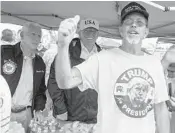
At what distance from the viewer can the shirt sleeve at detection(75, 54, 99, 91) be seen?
137cm

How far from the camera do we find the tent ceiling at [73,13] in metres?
2.32

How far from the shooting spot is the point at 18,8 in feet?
8.37

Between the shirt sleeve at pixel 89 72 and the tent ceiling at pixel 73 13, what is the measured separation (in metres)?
0.90

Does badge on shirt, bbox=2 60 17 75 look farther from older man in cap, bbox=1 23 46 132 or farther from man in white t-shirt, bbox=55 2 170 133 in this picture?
man in white t-shirt, bbox=55 2 170 133

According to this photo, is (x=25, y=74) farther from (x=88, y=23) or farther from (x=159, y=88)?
(x=159, y=88)

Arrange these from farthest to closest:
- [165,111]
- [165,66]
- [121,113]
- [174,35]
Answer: [174,35]
[165,66]
[165,111]
[121,113]

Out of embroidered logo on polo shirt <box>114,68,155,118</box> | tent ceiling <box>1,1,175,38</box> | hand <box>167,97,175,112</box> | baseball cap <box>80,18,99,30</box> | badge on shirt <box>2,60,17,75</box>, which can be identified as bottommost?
hand <box>167,97,175,112</box>

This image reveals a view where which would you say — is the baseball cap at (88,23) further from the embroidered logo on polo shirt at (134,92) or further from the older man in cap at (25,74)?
the embroidered logo on polo shirt at (134,92)

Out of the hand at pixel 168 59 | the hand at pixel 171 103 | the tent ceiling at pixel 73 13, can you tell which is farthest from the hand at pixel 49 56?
the hand at pixel 168 59

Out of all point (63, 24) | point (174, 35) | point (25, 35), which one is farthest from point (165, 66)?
point (174, 35)

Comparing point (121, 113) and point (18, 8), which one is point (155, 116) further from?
point (18, 8)

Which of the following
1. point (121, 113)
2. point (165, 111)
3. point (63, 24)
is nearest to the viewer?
point (63, 24)

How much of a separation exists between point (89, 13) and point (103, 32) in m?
0.88

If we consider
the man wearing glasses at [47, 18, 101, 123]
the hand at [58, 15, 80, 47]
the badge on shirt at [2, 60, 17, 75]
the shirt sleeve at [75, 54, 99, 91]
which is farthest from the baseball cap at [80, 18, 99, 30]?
the hand at [58, 15, 80, 47]
